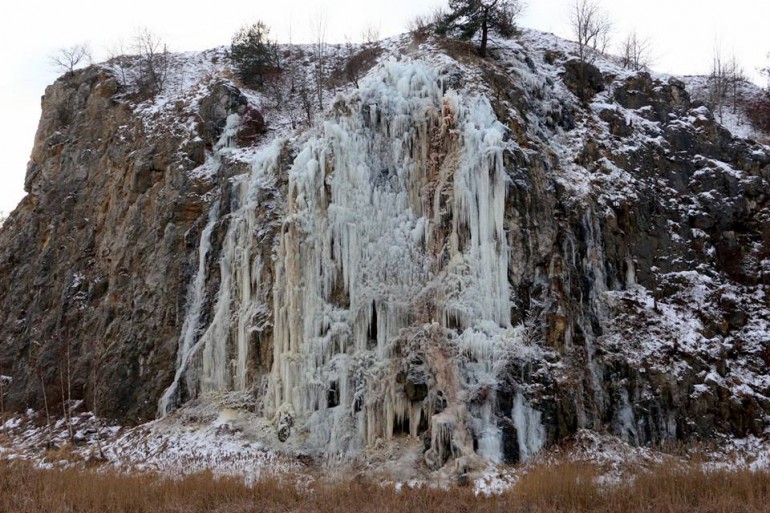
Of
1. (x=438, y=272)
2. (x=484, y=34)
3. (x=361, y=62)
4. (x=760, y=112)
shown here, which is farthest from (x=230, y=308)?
(x=760, y=112)

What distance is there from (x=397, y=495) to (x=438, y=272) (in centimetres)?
540

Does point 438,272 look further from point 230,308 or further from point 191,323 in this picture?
point 191,323

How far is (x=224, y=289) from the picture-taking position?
650 inches

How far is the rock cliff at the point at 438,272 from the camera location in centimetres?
1321

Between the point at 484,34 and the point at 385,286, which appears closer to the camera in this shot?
the point at 385,286

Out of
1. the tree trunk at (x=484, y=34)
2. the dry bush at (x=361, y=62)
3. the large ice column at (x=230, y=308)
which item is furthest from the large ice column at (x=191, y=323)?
the tree trunk at (x=484, y=34)

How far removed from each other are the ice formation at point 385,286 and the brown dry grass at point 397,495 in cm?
184

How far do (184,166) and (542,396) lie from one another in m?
13.9

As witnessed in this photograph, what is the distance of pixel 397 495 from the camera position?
10312 millimetres

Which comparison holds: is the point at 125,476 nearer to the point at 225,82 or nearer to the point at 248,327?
the point at 248,327

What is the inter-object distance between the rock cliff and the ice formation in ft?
0.19

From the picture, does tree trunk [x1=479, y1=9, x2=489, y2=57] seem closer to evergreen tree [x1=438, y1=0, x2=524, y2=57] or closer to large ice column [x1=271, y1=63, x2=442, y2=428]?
evergreen tree [x1=438, y1=0, x2=524, y2=57]

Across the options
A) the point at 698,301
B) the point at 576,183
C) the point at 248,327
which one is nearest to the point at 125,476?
the point at 248,327

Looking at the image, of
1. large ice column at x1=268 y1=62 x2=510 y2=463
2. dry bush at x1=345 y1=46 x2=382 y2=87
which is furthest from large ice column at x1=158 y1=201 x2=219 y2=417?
dry bush at x1=345 y1=46 x2=382 y2=87
